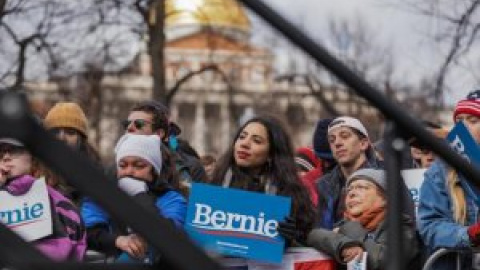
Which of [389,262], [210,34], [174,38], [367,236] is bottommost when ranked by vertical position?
[389,262]

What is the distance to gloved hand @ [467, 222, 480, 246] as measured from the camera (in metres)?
4.48

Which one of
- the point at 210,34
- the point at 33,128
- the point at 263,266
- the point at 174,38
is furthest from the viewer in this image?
the point at 174,38

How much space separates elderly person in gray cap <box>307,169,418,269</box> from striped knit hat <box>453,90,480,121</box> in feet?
1.73

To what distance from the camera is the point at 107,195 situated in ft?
5.52

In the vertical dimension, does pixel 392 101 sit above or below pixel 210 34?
below

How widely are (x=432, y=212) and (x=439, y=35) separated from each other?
840 centimetres

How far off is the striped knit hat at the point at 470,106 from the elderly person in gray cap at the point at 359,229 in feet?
1.73

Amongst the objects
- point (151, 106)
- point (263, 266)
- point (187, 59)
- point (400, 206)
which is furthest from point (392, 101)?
point (187, 59)

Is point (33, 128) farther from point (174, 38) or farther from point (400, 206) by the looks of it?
point (174, 38)

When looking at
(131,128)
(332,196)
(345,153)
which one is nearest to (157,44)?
Result: (131,128)

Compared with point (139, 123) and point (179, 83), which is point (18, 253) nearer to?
point (139, 123)

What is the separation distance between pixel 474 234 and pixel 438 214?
28 cm

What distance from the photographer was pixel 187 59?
2792cm

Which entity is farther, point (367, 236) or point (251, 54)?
point (251, 54)
